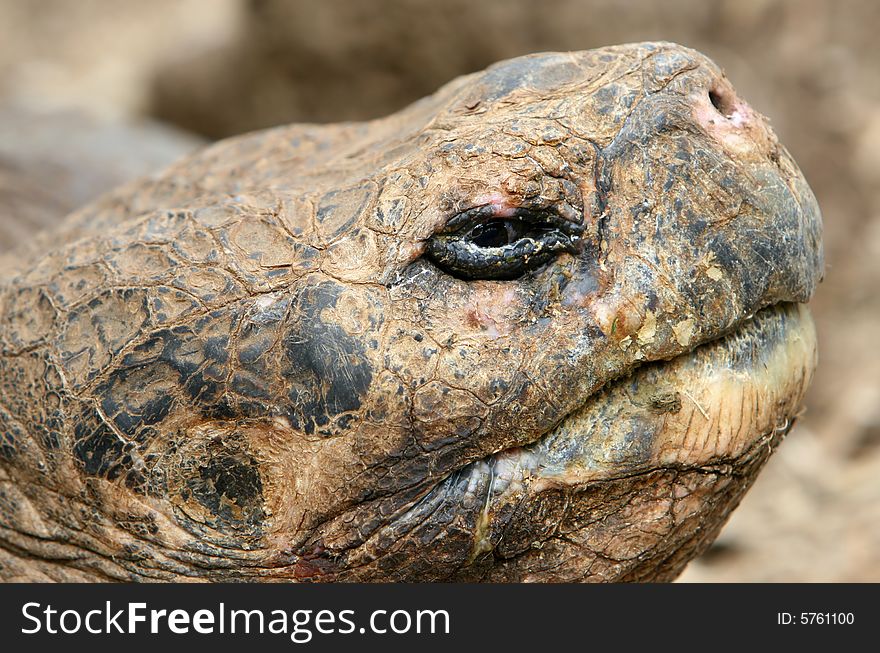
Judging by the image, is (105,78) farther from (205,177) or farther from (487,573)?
(487,573)

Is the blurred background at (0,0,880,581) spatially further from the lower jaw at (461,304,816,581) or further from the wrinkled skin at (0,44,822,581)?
the lower jaw at (461,304,816,581)

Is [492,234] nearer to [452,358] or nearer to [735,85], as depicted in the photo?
[452,358]

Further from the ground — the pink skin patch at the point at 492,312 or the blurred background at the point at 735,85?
the blurred background at the point at 735,85

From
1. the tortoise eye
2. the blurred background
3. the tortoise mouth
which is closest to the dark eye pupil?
the tortoise eye

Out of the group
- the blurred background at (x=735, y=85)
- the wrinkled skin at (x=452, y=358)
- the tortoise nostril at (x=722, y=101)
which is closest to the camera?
the wrinkled skin at (x=452, y=358)

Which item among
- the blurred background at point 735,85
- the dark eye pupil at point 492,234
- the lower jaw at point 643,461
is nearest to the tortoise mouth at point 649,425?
the lower jaw at point 643,461

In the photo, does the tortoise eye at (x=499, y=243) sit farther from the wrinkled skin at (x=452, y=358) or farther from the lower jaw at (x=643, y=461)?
the lower jaw at (x=643, y=461)

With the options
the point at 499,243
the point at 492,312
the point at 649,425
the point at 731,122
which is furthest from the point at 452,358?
the point at 731,122
